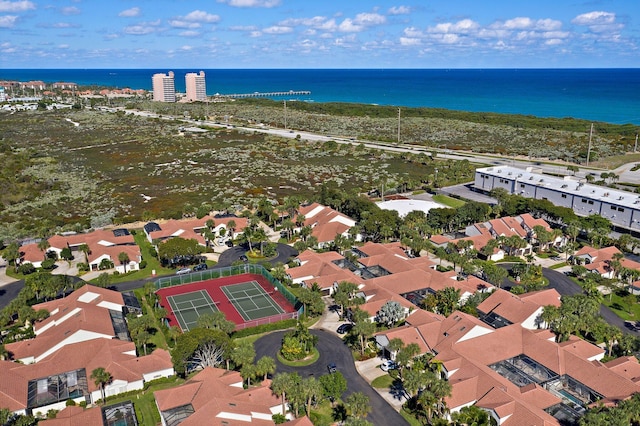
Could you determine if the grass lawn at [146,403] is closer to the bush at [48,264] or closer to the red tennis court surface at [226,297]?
the red tennis court surface at [226,297]

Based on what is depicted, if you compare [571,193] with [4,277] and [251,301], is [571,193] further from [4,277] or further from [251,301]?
[4,277]

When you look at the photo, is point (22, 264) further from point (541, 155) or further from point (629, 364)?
point (541, 155)

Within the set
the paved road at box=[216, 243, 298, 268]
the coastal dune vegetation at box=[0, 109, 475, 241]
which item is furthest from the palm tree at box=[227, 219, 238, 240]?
the coastal dune vegetation at box=[0, 109, 475, 241]

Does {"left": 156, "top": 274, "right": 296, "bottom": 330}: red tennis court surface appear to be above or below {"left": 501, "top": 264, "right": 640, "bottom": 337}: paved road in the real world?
below

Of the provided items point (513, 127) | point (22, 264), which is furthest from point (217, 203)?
point (513, 127)

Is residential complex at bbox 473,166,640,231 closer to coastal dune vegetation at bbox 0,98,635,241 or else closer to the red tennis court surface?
coastal dune vegetation at bbox 0,98,635,241

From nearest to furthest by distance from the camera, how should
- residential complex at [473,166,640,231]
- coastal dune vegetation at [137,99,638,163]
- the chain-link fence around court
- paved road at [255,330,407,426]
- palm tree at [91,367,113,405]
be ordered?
paved road at [255,330,407,426], palm tree at [91,367,113,405], the chain-link fence around court, residential complex at [473,166,640,231], coastal dune vegetation at [137,99,638,163]

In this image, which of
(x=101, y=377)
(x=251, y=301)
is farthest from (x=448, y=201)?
(x=101, y=377)
